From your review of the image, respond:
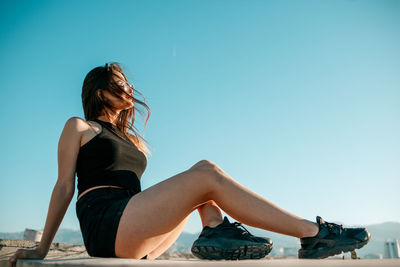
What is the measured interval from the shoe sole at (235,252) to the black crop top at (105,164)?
86 centimetres

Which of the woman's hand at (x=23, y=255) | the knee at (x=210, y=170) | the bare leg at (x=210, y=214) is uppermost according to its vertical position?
the knee at (x=210, y=170)

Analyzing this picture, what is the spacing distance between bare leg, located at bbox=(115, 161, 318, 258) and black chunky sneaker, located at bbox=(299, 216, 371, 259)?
55 millimetres

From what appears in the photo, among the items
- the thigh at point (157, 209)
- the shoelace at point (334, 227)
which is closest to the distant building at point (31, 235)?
the thigh at point (157, 209)

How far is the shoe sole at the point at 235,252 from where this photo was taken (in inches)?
71.7

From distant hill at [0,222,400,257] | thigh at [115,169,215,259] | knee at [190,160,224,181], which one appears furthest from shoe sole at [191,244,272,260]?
knee at [190,160,224,181]

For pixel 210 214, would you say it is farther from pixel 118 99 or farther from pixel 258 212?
pixel 118 99

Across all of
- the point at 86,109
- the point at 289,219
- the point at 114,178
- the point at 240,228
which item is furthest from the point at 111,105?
the point at 289,219

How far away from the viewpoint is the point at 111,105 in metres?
2.93

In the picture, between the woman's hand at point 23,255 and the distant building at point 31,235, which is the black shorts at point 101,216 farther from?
the distant building at point 31,235

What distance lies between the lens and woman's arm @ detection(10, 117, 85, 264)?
199cm

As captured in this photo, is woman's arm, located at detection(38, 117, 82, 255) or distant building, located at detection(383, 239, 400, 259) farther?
distant building, located at detection(383, 239, 400, 259)

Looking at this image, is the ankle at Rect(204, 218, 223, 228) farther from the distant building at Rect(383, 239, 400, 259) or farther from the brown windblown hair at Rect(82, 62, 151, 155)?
the distant building at Rect(383, 239, 400, 259)

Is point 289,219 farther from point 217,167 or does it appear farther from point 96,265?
Answer: point 96,265

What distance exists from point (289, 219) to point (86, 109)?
2192mm
